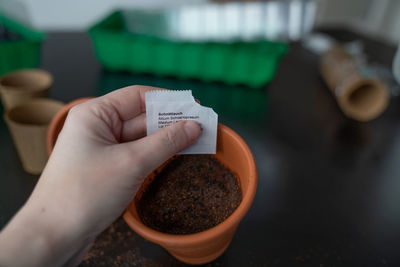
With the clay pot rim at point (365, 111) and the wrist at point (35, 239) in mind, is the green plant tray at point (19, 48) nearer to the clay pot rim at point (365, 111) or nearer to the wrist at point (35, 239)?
the wrist at point (35, 239)

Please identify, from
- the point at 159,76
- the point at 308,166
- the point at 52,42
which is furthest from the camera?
the point at 52,42

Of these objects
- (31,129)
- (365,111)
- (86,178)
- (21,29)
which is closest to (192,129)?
(86,178)

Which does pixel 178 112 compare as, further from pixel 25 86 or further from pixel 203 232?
pixel 25 86

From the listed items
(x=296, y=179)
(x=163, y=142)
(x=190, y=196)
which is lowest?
(x=296, y=179)

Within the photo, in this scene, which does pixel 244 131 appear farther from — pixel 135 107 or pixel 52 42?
pixel 52 42

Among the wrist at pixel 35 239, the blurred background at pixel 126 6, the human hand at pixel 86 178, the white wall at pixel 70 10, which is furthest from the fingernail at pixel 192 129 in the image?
the white wall at pixel 70 10

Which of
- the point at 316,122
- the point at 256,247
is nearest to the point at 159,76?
the point at 316,122
